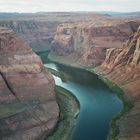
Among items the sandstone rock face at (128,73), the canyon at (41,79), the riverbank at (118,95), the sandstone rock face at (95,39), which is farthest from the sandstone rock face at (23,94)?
the sandstone rock face at (95,39)

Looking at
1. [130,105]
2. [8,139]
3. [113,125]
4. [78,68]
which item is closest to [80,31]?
[78,68]

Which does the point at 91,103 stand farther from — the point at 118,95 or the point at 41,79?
the point at 41,79

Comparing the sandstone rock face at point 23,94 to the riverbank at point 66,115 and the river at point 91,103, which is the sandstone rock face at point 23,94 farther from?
the river at point 91,103

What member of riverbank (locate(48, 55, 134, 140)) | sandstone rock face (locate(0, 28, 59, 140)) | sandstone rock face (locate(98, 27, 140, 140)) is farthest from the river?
sandstone rock face (locate(0, 28, 59, 140))

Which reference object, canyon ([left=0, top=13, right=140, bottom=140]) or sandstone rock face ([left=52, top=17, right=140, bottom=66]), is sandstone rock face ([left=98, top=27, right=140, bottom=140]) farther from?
sandstone rock face ([left=52, top=17, right=140, bottom=66])

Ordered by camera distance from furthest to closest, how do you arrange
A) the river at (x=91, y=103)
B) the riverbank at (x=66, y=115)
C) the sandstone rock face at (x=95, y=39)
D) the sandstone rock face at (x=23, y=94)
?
1. the sandstone rock face at (x=95, y=39)
2. the river at (x=91, y=103)
3. the riverbank at (x=66, y=115)
4. the sandstone rock face at (x=23, y=94)

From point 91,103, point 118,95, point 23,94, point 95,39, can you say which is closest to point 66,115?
point 23,94

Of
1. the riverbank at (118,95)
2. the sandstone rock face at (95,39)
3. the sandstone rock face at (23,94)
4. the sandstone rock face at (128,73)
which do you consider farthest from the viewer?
the sandstone rock face at (95,39)
